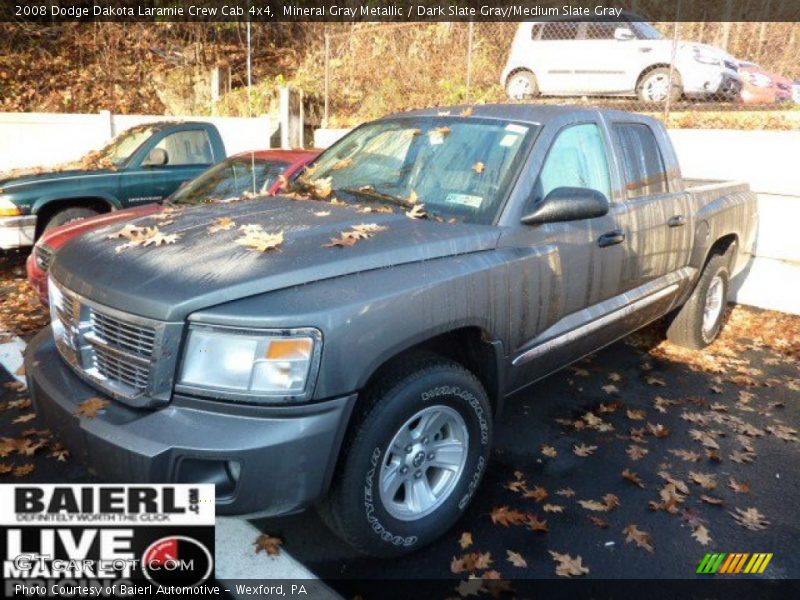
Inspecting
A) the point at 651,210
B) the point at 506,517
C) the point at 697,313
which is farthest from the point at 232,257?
the point at 697,313

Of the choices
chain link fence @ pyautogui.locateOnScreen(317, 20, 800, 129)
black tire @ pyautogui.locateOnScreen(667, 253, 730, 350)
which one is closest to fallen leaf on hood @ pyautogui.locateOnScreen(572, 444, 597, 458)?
black tire @ pyautogui.locateOnScreen(667, 253, 730, 350)

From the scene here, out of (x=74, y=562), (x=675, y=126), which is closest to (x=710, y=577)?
(x=74, y=562)

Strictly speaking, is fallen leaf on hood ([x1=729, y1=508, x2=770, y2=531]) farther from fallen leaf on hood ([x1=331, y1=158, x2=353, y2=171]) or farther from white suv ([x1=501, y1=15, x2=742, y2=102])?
white suv ([x1=501, y1=15, x2=742, y2=102])

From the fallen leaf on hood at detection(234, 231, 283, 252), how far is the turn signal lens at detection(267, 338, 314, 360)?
0.54m

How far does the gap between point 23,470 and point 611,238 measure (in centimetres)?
369

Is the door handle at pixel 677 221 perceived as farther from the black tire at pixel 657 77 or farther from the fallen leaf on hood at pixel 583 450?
the black tire at pixel 657 77

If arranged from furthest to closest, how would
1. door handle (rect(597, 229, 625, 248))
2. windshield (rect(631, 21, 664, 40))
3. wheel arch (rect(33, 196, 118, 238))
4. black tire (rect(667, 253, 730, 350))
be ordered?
windshield (rect(631, 21, 664, 40))
wheel arch (rect(33, 196, 118, 238))
black tire (rect(667, 253, 730, 350))
door handle (rect(597, 229, 625, 248))

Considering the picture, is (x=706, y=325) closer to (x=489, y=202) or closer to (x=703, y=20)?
(x=489, y=202)

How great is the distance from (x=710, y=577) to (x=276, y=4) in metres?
20.5

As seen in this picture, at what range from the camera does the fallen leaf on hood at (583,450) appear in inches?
153

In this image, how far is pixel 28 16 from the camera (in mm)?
18078

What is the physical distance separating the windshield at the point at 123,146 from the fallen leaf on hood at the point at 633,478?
706 centimetres

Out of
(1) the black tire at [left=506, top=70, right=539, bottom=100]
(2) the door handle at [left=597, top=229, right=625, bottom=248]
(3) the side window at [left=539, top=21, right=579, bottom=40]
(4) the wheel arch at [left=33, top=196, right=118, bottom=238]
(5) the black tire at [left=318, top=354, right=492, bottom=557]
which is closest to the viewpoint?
(5) the black tire at [left=318, top=354, right=492, bottom=557]

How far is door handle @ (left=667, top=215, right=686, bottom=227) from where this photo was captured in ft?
15.0
